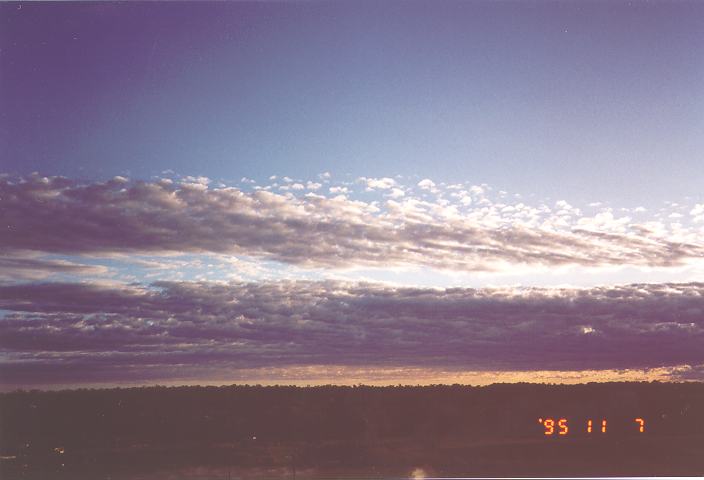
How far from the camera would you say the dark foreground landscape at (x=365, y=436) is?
16469 mm

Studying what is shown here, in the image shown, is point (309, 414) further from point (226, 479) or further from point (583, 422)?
point (583, 422)

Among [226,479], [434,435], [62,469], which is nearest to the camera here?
[226,479]

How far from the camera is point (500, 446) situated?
1989 centimetres

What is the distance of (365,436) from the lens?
26.3 m

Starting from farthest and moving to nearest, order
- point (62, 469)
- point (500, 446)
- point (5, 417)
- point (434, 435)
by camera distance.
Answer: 1. point (5, 417)
2. point (434, 435)
3. point (500, 446)
4. point (62, 469)

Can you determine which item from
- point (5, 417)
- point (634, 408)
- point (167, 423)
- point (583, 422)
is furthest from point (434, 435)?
point (5, 417)

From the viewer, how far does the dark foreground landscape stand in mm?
16469

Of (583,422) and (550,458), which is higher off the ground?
(583,422)

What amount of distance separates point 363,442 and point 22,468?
40.5 feet

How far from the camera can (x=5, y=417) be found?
32.1m

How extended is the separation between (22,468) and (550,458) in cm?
1438

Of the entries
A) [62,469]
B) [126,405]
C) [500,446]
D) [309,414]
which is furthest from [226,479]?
[126,405]

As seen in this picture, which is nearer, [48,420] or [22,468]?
[22,468]
